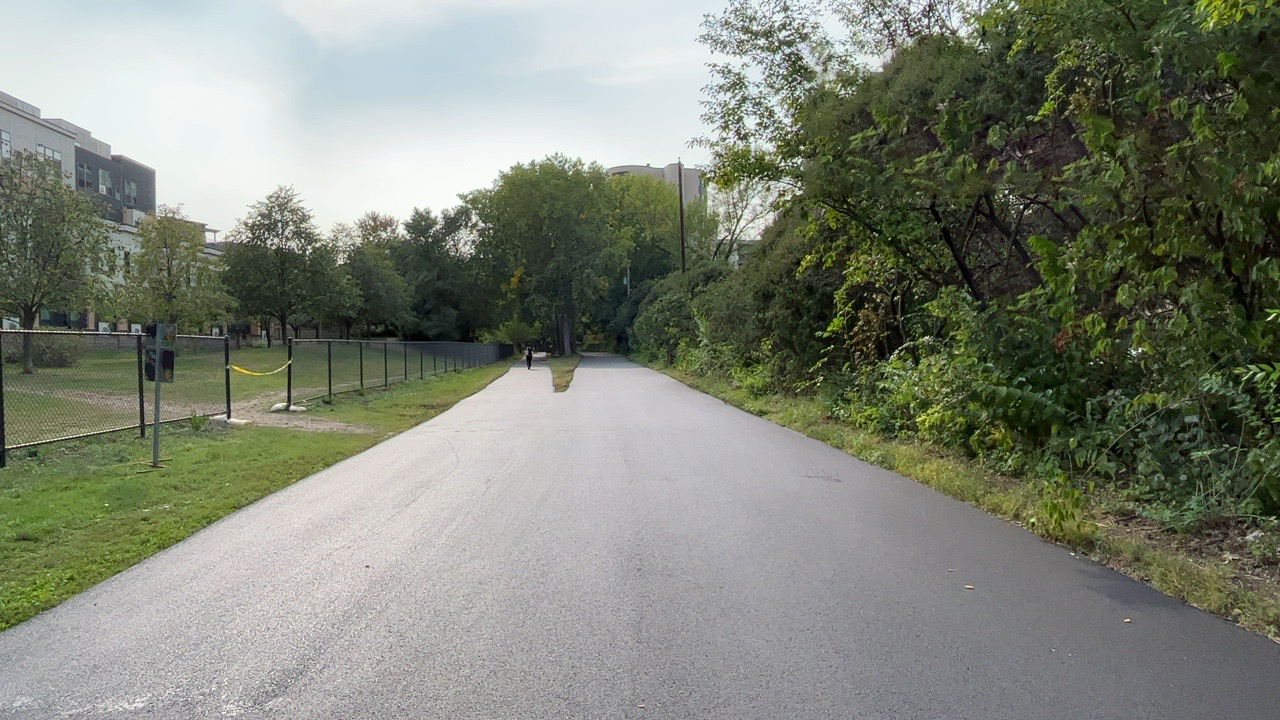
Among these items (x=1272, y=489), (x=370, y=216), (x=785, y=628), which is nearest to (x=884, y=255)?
(x=1272, y=489)

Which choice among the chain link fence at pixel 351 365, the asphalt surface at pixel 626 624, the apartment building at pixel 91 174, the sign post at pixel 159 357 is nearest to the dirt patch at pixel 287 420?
the chain link fence at pixel 351 365

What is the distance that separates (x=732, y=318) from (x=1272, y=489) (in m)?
20.7

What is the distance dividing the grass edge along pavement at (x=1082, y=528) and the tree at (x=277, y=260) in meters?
47.7

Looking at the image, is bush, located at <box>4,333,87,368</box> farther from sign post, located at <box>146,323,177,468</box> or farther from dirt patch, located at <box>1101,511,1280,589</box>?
dirt patch, located at <box>1101,511,1280,589</box>

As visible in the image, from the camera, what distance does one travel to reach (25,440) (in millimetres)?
10297

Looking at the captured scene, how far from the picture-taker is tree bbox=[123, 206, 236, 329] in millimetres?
44719

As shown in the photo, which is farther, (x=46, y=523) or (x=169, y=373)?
(x=169, y=373)

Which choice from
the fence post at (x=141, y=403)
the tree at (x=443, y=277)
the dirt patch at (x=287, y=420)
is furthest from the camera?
the tree at (x=443, y=277)

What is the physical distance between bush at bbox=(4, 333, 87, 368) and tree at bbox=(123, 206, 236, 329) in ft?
120

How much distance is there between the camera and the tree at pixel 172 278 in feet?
147

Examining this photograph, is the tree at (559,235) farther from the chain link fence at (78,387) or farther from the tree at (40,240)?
the chain link fence at (78,387)

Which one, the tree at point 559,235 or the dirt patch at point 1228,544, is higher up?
the tree at point 559,235

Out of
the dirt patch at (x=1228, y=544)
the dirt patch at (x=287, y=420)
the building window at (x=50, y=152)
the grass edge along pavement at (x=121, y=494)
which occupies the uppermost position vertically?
the building window at (x=50, y=152)

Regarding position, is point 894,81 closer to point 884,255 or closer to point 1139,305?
point 884,255
